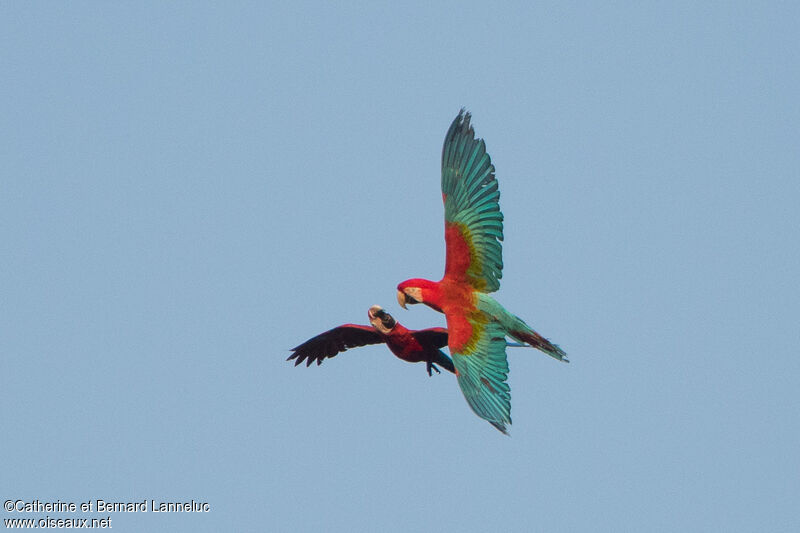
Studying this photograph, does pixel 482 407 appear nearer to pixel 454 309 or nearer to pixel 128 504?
pixel 454 309

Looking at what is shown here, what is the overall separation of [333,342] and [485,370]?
4.36m

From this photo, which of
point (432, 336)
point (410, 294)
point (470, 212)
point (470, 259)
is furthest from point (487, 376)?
point (470, 212)

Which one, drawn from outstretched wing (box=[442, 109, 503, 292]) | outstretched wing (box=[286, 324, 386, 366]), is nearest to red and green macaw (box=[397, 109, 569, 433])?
outstretched wing (box=[442, 109, 503, 292])

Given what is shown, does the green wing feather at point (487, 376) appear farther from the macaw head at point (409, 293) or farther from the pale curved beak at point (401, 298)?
the pale curved beak at point (401, 298)

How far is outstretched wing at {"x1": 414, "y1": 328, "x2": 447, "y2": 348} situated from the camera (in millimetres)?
16844

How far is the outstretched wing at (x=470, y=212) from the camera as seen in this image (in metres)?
16.1

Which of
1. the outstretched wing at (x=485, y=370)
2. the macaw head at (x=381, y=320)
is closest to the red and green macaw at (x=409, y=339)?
the macaw head at (x=381, y=320)

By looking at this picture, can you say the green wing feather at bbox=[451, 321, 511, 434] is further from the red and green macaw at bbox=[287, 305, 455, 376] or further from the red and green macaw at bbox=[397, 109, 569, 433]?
the red and green macaw at bbox=[287, 305, 455, 376]

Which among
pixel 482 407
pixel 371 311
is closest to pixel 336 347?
pixel 371 311

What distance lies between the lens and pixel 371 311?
666 inches

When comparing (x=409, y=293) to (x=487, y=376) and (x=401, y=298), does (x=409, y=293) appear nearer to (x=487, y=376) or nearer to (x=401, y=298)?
(x=401, y=298)

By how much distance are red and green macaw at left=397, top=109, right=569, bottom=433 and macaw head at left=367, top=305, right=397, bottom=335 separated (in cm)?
85

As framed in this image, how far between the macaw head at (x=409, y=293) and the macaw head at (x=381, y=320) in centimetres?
82

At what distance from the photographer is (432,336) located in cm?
1692
